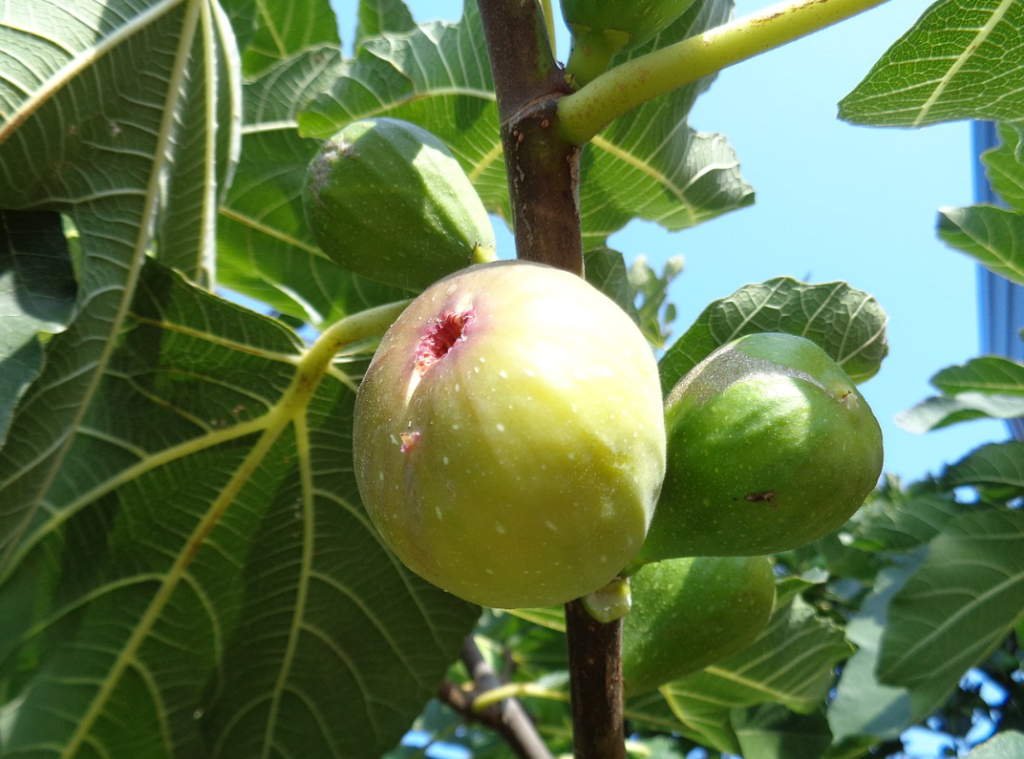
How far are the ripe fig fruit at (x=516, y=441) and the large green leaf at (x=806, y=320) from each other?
0.42 meters

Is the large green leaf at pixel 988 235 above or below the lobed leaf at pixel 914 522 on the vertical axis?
above

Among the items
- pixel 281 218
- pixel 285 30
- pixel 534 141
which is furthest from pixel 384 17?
pixel 534 141

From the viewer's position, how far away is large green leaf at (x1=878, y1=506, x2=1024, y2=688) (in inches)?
58.9

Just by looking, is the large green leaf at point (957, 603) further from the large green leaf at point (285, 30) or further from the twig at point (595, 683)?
the large green leaf at point (285, 30)

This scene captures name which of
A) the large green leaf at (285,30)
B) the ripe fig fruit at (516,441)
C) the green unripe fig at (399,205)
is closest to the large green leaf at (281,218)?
the large green leaf at (285,30)

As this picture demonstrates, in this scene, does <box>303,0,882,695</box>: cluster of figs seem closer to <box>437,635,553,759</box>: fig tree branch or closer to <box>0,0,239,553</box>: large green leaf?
<box>0,0,239,553</box>: large green leaf

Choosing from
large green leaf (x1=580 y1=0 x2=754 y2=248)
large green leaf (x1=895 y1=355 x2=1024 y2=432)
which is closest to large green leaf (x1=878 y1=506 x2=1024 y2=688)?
large green leaf (x1=895 y1=355 x2=1024 y2=432)

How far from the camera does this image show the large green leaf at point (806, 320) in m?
1.07

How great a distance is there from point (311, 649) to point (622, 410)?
0.86m

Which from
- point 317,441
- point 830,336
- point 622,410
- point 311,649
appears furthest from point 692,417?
point 311,649

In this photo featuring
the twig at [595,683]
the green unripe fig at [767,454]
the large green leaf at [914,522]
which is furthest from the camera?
the large green leaf at [914,522]

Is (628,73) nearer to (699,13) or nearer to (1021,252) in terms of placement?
(699,13)

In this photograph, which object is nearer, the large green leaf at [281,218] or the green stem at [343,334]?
the green stem at [343,334]

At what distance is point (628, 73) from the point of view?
0.79 metres
